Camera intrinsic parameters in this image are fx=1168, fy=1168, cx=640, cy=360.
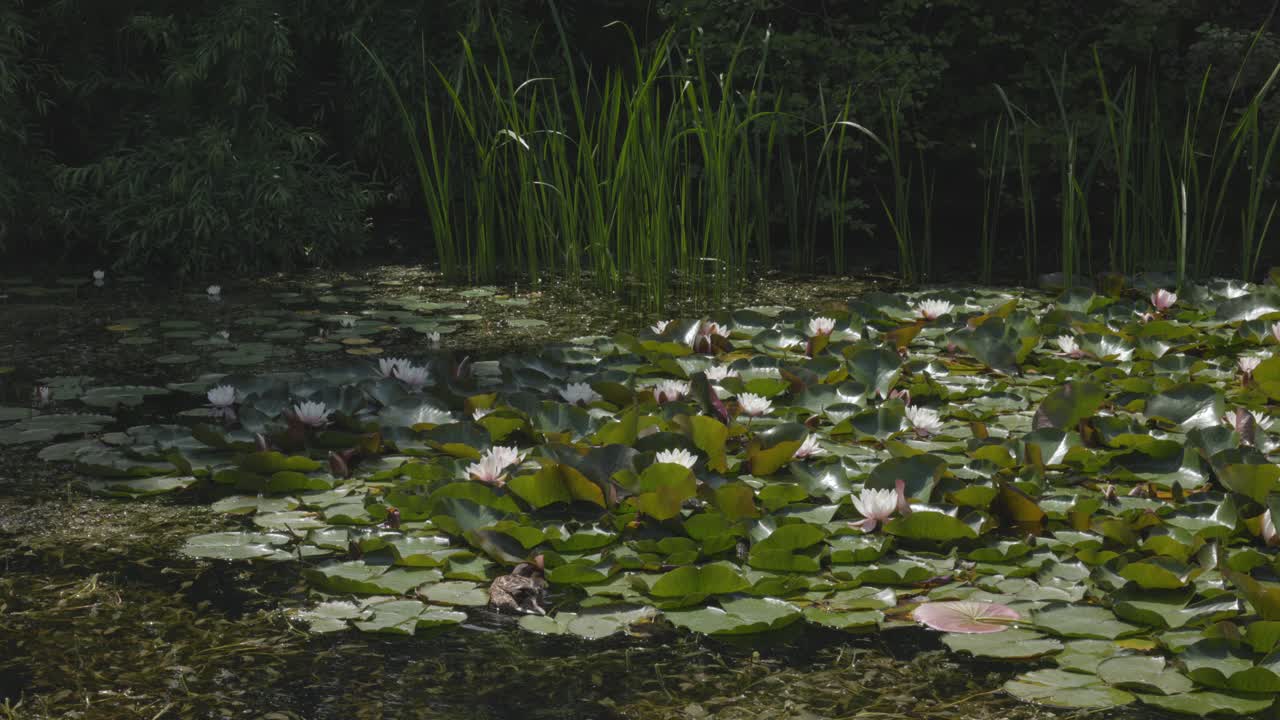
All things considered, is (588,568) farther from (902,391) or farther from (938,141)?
(938,141)

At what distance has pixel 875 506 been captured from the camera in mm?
1945

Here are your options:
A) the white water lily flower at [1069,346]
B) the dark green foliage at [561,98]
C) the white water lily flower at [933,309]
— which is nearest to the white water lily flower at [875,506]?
the white water lily flower at [1069,346]

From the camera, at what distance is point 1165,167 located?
5926 mm

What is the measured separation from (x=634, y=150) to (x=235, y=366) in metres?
1.59

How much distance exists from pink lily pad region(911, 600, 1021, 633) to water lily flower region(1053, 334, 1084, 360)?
1.61 meters

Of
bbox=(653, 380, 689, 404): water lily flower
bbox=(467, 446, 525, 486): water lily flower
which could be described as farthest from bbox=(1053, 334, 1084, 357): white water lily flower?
bbox=(467, 446, 525, 486): water lily flower

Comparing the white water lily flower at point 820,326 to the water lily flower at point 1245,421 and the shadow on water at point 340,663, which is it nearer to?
the water lily flower at point 1245,421

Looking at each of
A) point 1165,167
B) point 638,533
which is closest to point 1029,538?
point 638,533

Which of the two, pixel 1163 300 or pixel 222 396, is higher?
pixel 1163 300

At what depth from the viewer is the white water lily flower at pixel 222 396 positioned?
2525 mm

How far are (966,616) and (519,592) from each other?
65 cm

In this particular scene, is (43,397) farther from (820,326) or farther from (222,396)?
(820,326)

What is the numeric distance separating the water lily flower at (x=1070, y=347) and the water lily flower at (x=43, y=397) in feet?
8.37

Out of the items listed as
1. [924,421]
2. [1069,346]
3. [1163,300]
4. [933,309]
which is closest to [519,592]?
[924,421]
